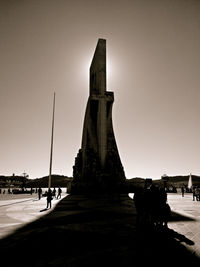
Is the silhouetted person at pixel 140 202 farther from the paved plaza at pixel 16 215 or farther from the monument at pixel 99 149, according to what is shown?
the monument at pixel 99 149

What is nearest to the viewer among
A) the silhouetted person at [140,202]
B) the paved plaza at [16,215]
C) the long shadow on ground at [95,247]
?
the long shadow on ground at [95,247]

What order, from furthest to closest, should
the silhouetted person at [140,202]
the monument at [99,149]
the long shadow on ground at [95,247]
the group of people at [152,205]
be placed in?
the monument at [99,149] → the silhouetted person at [140,202] → the group of people at [152,205] → the long shadow on ground at [95,247]

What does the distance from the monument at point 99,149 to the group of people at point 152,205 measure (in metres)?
19.0

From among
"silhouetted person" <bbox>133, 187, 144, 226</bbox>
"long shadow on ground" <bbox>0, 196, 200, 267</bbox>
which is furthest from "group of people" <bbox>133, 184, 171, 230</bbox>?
"long shadow on ground" <bbox>0, 196, 200, 267</bbox>

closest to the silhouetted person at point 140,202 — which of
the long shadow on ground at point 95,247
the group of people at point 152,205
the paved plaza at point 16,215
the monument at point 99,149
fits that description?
the group of people at point 152,205

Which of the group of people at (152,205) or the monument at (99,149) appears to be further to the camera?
the monument at (99,149)

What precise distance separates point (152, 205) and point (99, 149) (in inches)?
889

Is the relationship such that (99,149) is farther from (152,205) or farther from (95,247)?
(95,247)

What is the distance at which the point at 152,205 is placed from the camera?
272 inches

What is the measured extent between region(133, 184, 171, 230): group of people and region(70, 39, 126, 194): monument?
62.4 feet

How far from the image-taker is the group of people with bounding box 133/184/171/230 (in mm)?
6738

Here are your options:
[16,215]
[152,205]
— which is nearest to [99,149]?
[16,215]

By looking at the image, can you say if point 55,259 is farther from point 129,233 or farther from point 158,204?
point 158,204

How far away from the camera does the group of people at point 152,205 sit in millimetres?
6738
